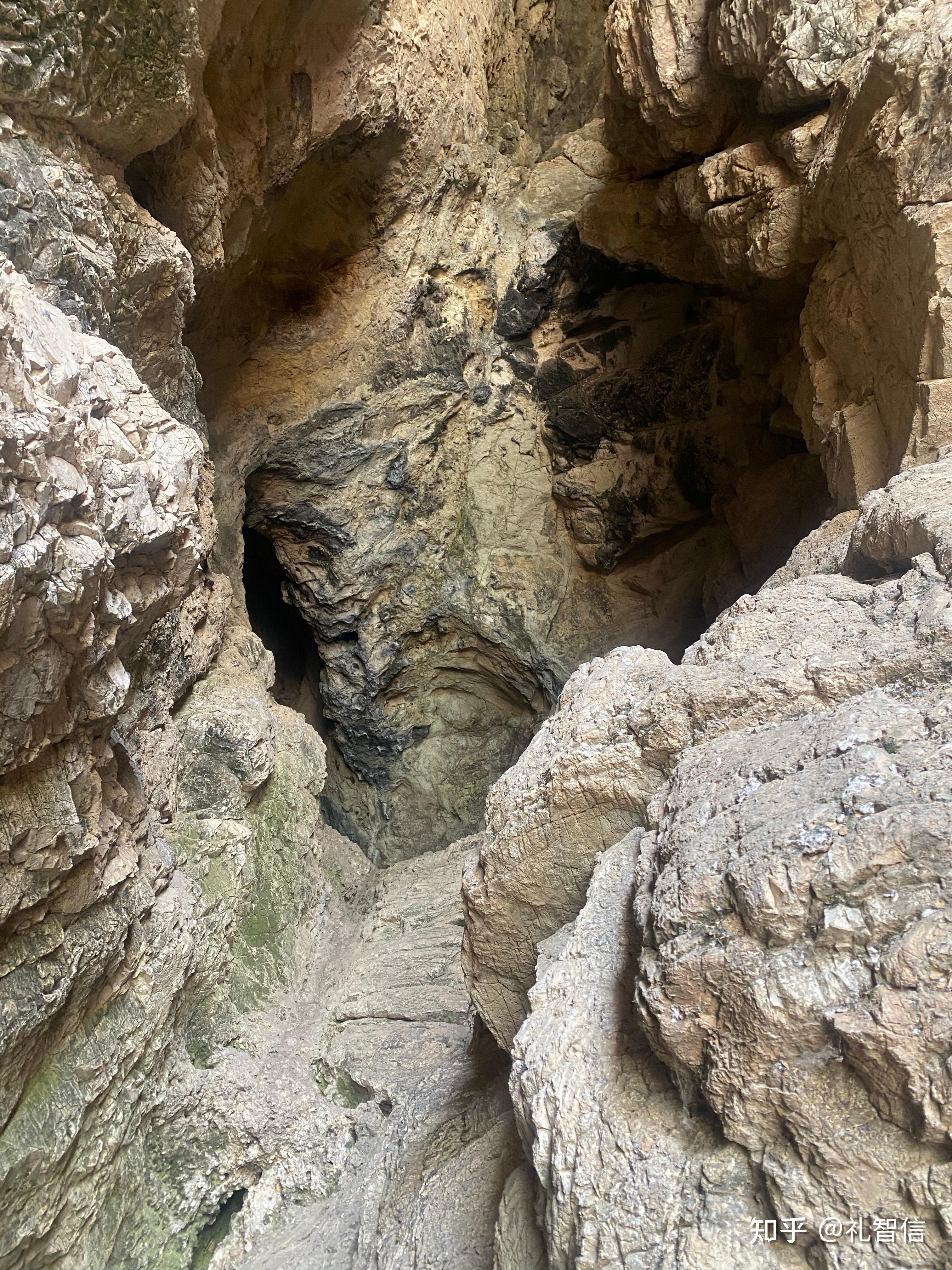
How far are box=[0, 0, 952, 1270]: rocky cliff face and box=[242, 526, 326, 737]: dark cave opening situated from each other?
0.76 ft

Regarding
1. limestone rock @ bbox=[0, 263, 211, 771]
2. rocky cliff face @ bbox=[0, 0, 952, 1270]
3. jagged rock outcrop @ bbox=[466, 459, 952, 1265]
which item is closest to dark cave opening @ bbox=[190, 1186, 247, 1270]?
rocky cliff face @ bbox=[0, 0, 952, 1270]

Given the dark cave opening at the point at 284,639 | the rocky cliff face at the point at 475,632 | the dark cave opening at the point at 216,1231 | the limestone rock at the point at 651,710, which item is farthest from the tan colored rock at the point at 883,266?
the dark cave opening at the point at 284,639

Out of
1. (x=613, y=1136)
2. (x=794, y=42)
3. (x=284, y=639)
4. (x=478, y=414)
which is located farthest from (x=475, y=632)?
(x=613, y=1136)

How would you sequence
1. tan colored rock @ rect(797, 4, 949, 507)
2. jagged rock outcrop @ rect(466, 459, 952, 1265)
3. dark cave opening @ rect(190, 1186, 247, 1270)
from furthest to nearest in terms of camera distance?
dark cave opening @ rect(190, 1186, 247, 1270)
tan colored rock @ rect(797, 4, 949, 507)
jagged rock outcrop @ rect(466, 459, 952, 1265)

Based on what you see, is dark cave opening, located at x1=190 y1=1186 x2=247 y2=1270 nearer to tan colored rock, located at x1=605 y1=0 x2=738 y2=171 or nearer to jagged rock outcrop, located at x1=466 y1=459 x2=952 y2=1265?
jagged rock outcrop, located at x1=466 y1=459 x2=952 y2=1265

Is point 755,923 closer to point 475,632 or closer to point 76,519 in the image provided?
point 76,519

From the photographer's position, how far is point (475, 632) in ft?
22.2

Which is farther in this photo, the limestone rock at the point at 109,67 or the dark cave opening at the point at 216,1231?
the dark cave opening at the point at 216,1231

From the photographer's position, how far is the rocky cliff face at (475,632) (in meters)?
1.41

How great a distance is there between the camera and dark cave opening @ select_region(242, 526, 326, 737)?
7.16m

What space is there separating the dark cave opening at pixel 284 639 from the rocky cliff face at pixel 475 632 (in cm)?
23

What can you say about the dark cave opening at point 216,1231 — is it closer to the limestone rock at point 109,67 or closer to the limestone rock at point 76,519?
the limestone rock at point 76,519

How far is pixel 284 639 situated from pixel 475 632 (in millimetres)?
1997

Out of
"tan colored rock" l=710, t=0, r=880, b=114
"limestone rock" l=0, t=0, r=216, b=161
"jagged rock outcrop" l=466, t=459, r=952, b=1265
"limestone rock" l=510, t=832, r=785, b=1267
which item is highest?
"limestone rock" l=0, t=0, r=216, b=161
